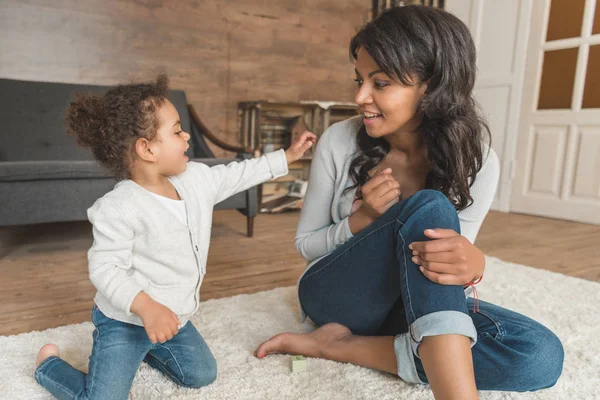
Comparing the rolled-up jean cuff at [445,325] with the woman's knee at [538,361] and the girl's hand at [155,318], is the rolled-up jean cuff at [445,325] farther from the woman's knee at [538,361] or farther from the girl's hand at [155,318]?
the girl's hand at [155,318]

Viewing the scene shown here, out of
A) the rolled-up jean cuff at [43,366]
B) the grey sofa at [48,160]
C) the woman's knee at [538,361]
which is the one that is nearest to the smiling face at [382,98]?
the woman's knee at [538,361]

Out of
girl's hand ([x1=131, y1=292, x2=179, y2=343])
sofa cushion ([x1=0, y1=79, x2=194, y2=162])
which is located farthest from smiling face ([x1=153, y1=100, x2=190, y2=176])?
sofa cushion ([x1=0, y1=79, x2=194, y2=162])

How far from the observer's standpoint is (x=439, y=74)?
37.1 inches

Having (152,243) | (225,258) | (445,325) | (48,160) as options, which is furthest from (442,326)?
(48,160)

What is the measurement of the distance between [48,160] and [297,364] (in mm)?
2132

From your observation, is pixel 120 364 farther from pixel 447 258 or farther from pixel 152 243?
pixel 447 258

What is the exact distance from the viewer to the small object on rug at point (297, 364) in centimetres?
103

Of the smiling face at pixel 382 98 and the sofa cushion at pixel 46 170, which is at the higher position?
the smiling face at pixel 382 98

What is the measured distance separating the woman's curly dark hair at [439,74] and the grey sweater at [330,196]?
0.31 ft

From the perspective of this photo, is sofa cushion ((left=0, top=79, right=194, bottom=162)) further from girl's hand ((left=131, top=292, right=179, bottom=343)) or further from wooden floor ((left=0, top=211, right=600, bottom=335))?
girl's hand ((left=131, top=292, right=179, bottom=343))

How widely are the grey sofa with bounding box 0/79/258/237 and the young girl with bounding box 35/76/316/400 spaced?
92 centimetres

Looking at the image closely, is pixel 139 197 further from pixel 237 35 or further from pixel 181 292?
pixel 237 35

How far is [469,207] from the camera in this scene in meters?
1.03

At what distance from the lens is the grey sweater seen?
3.47 feet
